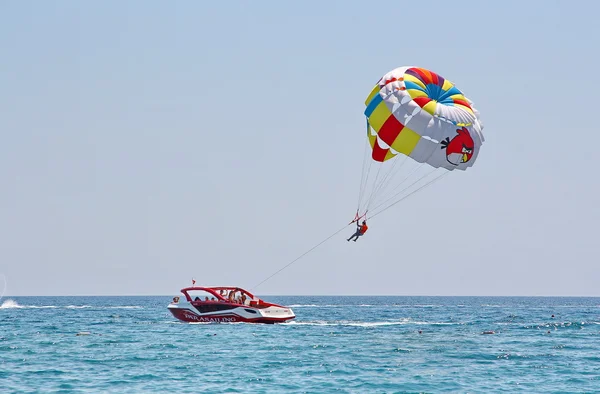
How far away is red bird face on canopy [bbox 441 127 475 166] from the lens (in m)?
40.3

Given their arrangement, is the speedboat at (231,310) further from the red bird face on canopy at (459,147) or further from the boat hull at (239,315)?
the red bird face on canopy at (459,147)

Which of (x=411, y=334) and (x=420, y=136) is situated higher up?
(x=420, y=136)

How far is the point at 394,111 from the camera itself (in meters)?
40.7

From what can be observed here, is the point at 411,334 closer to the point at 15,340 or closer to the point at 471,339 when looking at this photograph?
the point at 471,339

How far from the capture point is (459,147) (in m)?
40.5

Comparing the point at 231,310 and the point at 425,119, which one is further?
the point at 231,310

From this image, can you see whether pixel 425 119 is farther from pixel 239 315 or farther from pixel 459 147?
pixel 239 315

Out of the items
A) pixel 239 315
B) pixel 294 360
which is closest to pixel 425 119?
pixel 294 360

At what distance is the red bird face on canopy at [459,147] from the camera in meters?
40.3

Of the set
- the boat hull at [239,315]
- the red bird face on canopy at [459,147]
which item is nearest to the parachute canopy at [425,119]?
the red bird face on canopy at [459,147]

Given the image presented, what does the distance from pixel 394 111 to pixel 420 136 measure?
1810 mm

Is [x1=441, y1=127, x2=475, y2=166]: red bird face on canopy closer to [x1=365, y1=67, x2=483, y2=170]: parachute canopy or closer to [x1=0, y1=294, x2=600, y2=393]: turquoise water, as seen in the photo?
[x1=365, y1=67, x2=483, y2=170]: parachute canopy

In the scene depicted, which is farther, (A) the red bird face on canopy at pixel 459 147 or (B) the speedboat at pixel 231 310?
(B) the speedboat at pixel 231 310

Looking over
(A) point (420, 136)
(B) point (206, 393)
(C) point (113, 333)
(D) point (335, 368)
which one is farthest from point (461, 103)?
(C) point (113, 333)
